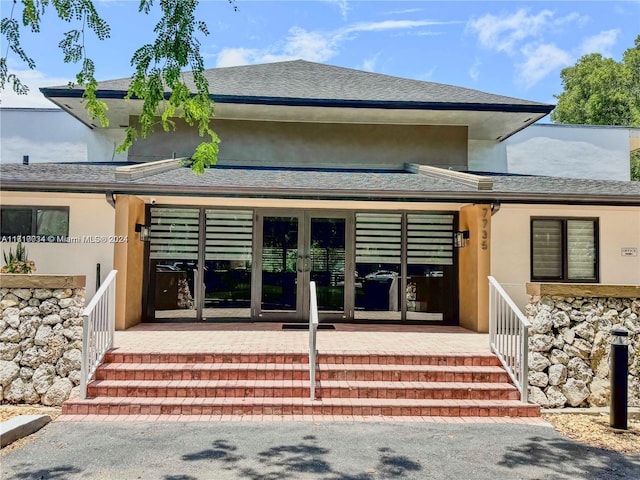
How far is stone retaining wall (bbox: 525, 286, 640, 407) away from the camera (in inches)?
250

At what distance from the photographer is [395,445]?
4953 millimetres

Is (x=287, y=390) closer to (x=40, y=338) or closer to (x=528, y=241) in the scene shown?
(x=40, y=338)

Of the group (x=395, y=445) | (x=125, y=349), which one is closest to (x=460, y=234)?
(x=395, y=445)

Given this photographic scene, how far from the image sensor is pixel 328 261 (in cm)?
1021

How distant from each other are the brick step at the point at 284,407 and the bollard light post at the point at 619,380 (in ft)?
2.81

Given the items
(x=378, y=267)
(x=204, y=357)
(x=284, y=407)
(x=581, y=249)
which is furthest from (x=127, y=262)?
(x=581, y=249)

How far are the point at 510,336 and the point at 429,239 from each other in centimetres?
383

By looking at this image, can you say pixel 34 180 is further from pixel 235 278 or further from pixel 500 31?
pixel 500 31

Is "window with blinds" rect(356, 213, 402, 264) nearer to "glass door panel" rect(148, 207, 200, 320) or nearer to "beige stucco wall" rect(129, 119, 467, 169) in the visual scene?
"beige stucco wall" rect(129, 119, 467, 169)

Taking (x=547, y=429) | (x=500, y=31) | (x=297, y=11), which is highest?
(x=500, y=31)

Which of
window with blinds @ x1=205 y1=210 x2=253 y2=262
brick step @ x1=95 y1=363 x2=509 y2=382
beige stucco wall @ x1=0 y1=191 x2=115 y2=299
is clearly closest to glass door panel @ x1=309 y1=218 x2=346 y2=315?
window with blinds @ x1=205 y1=210 x2=253 y2=262

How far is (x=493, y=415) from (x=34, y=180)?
8.04m

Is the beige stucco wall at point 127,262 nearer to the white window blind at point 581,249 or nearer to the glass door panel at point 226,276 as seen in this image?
the glass door panel at point 226,276

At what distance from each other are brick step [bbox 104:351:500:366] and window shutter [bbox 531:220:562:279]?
3.74m
